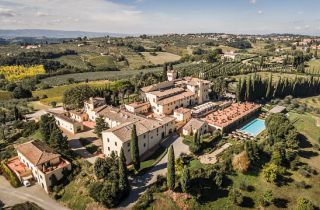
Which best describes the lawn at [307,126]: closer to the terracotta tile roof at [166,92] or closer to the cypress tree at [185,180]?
the terracotta tile roof at [166,92]

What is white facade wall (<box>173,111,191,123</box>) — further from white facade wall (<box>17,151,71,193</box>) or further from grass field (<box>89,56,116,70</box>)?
grass field (<box>89,56,116,70</box>)

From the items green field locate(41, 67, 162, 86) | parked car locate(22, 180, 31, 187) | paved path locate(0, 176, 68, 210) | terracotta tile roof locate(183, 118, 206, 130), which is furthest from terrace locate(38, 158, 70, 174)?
green field locate(41, 67, 162, 86)

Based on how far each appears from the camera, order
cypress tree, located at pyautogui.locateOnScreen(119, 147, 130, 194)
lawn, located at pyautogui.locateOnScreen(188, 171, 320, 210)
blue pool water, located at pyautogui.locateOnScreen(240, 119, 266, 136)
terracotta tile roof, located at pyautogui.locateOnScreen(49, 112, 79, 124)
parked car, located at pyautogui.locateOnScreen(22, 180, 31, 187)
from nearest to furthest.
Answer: cypress tree, located at pyautogui.locateOnScreen(119, 147, 130, 194), lawn, located at pyautogui.locateOnScreen(188, 171, 320, 210), parked car, located at pyautogui.locateOnScreen(22, 180, 31, 187), terracotta tile roof, located at pyautogui.locateOnScreen(49, 112, 79, 124), blue pool water, located at pyautogui.locateOnScreen(240, 119, 266, 136)

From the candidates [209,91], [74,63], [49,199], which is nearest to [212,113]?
[209,91]

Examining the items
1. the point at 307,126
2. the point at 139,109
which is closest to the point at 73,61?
the point at 139,109

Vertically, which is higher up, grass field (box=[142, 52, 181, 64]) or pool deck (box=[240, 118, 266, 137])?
grass field (box=[142, 52, 181, 64])

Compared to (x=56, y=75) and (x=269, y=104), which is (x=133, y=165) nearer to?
(x=269, y=104)

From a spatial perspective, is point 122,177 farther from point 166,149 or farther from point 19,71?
point 19,71
